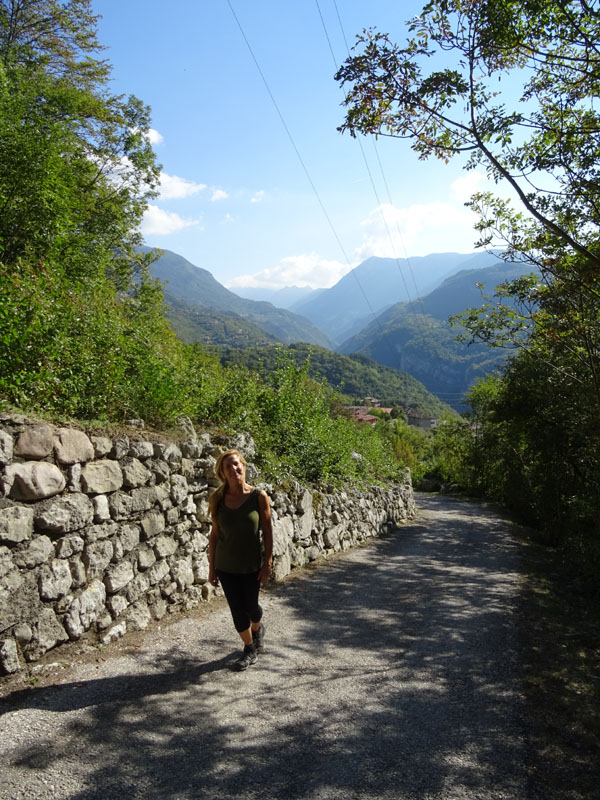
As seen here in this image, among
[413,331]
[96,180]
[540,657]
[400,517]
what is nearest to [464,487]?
[400,517]

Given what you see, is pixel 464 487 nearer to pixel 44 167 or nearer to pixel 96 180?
A: pixel 96 180

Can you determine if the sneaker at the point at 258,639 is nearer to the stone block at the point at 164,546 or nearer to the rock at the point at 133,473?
the stone block at the point at 164,546

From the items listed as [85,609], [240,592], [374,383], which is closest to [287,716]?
[240,592]

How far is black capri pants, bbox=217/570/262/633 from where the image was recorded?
384 cm

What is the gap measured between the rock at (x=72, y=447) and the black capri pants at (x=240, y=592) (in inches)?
56.4

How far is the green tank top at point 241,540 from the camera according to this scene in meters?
3.76

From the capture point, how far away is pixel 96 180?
1551 cm

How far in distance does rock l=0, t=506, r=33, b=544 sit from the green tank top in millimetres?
1342

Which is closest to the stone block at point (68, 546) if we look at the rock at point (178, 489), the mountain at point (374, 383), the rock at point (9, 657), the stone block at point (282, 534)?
the rock at point (9, 657)

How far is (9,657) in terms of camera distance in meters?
3.26

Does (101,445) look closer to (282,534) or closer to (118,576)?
(118,576)

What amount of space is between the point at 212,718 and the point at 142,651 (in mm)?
1071

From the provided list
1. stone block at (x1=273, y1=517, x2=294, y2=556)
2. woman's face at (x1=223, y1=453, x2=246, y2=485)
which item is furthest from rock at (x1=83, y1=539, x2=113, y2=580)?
stone block at (x1=273, y1=517, x2=294, y2=556)

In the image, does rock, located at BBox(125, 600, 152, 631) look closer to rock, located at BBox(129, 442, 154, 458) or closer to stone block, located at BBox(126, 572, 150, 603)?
stone block, located at BBox(126, 572, 150, 603)
